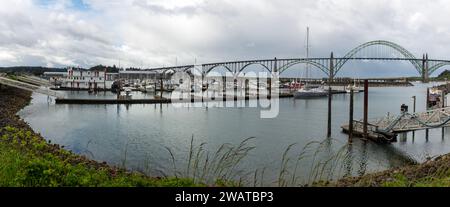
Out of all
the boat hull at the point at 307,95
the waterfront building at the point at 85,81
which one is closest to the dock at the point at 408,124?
the boat hull at the point at 307,95

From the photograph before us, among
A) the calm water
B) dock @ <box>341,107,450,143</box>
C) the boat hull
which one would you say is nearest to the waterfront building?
the boat hull

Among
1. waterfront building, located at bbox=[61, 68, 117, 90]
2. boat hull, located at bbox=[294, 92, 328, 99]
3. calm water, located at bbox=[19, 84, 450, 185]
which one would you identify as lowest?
calm water, located at bbox=[19, 84, 450, 185]

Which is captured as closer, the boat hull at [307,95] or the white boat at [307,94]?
the boat hull at [307,95]

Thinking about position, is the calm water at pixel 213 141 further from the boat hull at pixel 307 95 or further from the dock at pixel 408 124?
Result: the boat hull at pixel 307 95

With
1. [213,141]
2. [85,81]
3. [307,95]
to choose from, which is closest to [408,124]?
[213,141]

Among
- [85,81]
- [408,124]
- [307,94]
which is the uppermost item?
[85,81]

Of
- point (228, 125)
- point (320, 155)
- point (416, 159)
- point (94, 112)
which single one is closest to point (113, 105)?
point (94, 112)

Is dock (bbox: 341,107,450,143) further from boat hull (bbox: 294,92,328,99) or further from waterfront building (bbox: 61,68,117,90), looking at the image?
waterfront building (bbox: 61,68,117,90)

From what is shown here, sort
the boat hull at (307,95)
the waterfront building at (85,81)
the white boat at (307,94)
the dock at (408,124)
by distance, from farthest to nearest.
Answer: the waterfront building at (85,81) < the white boat at (307,94) < the boat hull at (307,95) < the dock at (408,124)

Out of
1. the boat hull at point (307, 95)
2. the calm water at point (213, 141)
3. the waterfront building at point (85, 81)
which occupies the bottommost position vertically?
the calm water at point (213, 141)

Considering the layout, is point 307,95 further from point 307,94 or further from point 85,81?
point 85,81

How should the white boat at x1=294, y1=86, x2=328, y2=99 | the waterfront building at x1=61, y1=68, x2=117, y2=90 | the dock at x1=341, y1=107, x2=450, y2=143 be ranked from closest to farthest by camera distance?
1. the dock at x1=341, y1=107, x2=450, y2=143
2. the white boat at x1=294, y1=86, x2=328, y2=99
3. the waterfront building at x1=61, y1=68, x2=117, y2=90

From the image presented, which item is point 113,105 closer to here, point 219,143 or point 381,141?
point 219,143

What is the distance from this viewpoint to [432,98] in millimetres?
54938
